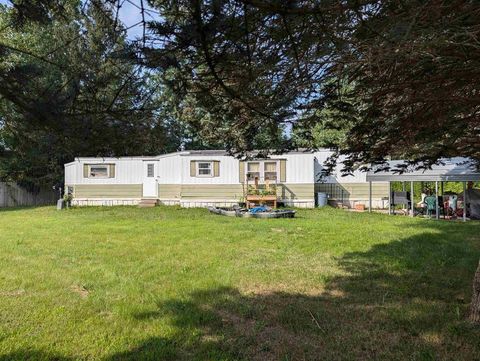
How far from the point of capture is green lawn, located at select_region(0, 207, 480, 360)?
3.41m

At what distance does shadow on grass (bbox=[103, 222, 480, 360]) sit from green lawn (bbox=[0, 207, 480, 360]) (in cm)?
1

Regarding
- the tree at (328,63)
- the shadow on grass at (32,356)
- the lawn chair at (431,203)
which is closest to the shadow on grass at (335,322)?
the shadow on grass at (32,356)

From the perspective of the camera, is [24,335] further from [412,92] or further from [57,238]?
[57,238]

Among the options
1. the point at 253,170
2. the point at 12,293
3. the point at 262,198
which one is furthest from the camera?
the point at 253,170

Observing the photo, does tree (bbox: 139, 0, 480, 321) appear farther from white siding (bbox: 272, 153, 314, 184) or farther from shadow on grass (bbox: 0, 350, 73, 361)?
white siding (bbox: 272, 153, 314, 184)

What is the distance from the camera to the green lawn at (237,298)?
3414mm

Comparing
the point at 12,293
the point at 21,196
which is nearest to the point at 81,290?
the point at 12,293

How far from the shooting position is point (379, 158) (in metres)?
5.10

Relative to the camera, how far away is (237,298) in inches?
183

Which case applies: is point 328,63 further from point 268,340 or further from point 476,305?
point 476,305

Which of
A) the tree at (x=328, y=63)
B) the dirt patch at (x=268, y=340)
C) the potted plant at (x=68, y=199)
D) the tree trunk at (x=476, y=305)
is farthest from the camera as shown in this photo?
the potted plant at (x=68, y=199)

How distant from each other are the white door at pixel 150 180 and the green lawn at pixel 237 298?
1092cm

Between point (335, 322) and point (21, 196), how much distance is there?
24226 millimetres

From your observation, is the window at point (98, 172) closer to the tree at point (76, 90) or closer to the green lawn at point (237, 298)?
the green lawn at point (237, 298)
